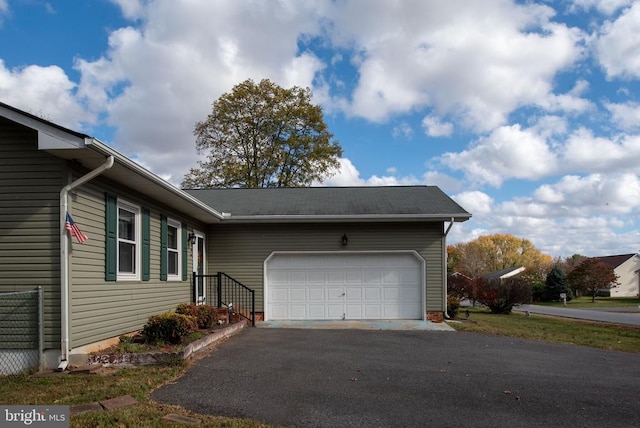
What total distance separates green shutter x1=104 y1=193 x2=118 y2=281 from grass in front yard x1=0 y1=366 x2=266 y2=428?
1.86 m

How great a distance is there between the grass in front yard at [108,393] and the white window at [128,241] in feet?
7.85

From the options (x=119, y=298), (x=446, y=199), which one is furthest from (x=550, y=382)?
(x=446, y=199)

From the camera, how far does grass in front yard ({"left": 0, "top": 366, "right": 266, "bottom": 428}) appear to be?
4.83 metres

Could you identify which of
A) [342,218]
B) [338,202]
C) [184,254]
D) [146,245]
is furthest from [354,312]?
[146,245]

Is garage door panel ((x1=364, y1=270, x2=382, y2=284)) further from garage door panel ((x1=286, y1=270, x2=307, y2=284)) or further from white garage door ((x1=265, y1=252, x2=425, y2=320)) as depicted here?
garage door panel ((x1=286, y1=270, x2=307, y2=284))

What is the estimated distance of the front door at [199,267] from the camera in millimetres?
13136

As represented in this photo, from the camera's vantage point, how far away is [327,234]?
46.6 ft

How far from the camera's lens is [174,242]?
38.6ft

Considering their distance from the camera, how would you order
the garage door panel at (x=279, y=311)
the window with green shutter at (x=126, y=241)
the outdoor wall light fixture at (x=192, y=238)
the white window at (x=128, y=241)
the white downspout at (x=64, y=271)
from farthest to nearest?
1. the garage door panel at (x=279, y=311)
2. the outdoor wall light fixture at (x=192, y=238)
3. the white window at (x=128, y=241)
4. the window with green shutter at (x=126, y=241)
5. the white downspout at (x=64, y=271)

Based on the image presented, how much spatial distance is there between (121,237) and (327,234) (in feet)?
21.2

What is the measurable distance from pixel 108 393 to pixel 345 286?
9046 mm

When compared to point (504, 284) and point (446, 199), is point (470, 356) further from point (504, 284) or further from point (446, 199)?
point (504, 284)

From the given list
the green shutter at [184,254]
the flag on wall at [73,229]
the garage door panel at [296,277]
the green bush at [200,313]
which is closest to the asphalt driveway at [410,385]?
the green bush at [200,313]

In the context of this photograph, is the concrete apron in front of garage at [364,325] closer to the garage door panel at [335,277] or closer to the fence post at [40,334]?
the garage door panel at [335,277]
